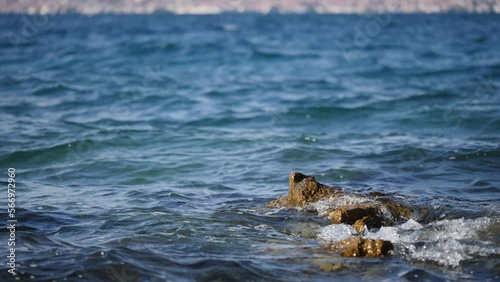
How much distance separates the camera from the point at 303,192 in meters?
7.47

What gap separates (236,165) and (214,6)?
124 metres

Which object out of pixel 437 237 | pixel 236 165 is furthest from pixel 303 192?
pixel 236 165

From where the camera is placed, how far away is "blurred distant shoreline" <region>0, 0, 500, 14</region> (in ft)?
386

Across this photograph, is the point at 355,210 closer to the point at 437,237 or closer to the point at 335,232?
the point at 335,232

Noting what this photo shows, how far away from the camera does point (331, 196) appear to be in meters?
7.48

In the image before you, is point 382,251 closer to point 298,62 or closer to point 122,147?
point 122,147

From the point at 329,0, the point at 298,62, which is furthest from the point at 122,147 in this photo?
the point at 329,0

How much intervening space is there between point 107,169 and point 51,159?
4.41 feet

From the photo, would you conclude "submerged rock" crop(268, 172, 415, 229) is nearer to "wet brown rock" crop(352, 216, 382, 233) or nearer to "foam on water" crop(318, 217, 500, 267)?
"wet brown rock" crop(352, 216, 382, 233)

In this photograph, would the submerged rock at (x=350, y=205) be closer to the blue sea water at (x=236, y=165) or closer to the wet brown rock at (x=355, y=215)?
the wet brown rock at (x=355, y=215)

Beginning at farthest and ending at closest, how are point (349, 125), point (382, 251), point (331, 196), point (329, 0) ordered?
1. point (329, 0)
2. point (349, 125)
3. point (331, 196)
4. point (382, 251)

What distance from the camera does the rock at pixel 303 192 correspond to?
7.46m

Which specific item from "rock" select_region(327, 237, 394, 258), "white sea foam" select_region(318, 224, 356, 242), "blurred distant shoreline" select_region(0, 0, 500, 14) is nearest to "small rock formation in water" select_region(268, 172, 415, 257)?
"rock" select_region(327, 237, 394, 258)

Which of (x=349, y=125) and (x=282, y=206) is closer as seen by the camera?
(x=282, y=206)
